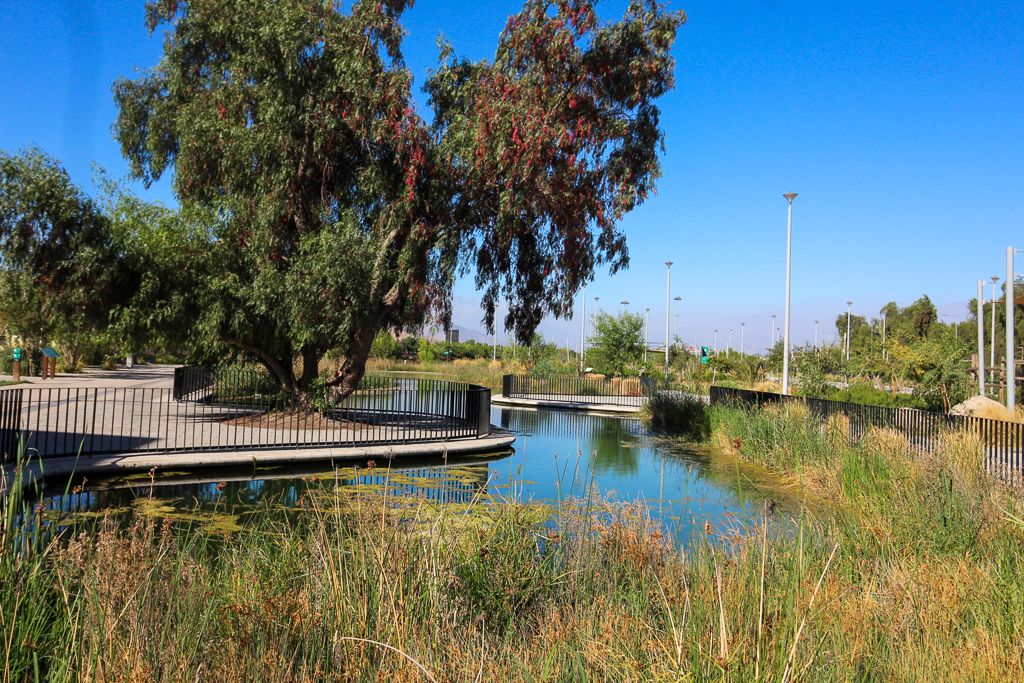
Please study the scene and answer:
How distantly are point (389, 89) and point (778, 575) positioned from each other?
12.4m

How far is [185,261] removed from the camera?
1410 cm

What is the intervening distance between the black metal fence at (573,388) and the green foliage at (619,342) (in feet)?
24.6

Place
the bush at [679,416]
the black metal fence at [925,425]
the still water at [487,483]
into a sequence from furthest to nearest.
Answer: the bush at [679,416], the black metal fence at [925,425], the still water at [487,483]

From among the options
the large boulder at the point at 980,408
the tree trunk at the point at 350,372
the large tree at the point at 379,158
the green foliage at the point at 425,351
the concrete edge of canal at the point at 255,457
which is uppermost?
the large tree at the point at 379,158

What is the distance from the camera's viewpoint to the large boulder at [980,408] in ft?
54.2

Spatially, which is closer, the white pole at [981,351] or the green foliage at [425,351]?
the white pole at [981,351]

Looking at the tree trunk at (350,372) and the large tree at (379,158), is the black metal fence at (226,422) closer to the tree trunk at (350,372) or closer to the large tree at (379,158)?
the tree trunk at (350,372)

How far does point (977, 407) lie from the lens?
1692cm

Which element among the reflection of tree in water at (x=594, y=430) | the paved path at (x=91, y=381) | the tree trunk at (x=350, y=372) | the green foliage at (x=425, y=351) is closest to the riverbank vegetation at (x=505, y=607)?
the reflection of tree in water at (x=594, y=430)

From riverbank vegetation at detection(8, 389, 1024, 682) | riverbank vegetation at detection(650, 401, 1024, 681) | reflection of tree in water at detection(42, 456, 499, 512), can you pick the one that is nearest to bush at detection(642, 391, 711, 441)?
riverbank vegetation at detection(650, 401, 1024, 681)

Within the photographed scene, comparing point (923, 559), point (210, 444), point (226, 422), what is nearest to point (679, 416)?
point (226, 422)

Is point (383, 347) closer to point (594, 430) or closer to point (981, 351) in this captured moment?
point (594, 430)

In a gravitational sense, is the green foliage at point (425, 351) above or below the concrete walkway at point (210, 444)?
above

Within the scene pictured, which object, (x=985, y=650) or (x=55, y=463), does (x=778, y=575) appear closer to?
(x=985, y=650)
